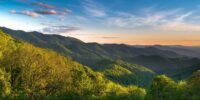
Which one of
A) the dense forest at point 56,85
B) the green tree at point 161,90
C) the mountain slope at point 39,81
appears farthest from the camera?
the mountain slope at point 39,81

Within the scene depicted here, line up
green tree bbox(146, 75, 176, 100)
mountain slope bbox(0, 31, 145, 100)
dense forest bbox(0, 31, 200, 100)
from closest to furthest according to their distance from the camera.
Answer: dense forest bbox(0, 31, 200, 100)
green tree bbox(146, 75, 176, 100)
mountain slope bbox(0, 31, 145, 100)

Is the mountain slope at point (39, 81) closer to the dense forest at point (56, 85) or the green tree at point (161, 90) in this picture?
the dense forest at point (56, 85)

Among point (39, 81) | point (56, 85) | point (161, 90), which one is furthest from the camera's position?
point (56, 85)

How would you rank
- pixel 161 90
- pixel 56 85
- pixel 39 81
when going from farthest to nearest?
pixel 56 85 → pixel 39 81 → pixel 161 90

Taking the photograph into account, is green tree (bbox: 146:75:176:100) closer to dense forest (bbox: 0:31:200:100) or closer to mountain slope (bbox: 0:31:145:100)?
dense forest (bbox: 0:31:200:100)

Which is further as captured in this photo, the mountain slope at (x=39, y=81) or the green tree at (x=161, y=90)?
the mountain slope at (x=39, y=81)

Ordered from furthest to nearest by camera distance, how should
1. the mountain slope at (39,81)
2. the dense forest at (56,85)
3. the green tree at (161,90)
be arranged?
the mountain slope at (39,81)
the green tree at (161,90)
the dense forest at (56,85)

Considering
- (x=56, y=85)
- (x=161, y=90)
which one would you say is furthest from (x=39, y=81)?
(x=161, y=90)

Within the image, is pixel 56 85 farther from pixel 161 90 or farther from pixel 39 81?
pixel 161 90

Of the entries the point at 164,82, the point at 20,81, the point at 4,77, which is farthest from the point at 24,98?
the point at 164,82

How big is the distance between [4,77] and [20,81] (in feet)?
65.5

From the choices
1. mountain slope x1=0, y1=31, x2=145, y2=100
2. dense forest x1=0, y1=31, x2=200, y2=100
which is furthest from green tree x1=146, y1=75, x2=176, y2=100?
mountain slope x1=0, y1=31, x2=145, y2=100

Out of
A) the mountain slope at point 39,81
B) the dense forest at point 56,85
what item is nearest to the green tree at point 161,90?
the dense forest at point 56,85

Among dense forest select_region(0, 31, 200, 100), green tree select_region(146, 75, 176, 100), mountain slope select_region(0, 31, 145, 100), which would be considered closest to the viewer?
dense forest select_region(0, 31, 200, 100)
